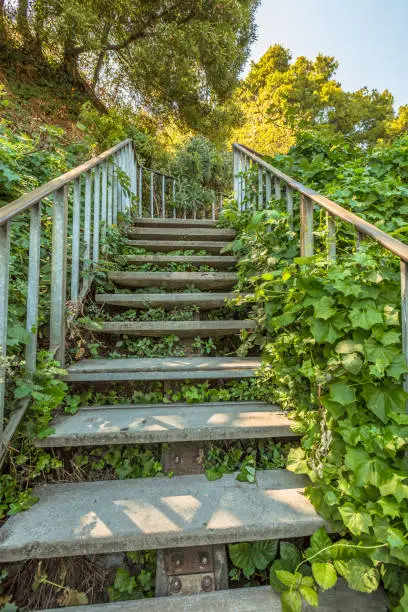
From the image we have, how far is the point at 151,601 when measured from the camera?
89cm

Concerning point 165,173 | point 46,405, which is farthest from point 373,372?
point 165,173

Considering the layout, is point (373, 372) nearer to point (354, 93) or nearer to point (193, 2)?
point (193, 2)

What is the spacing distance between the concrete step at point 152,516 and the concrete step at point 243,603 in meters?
0.13

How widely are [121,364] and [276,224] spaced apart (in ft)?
4.10

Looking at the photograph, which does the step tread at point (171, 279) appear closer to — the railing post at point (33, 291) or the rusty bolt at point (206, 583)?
the railing post at point (33, 291)

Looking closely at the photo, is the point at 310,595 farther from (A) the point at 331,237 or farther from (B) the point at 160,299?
(B) the point at 160,299

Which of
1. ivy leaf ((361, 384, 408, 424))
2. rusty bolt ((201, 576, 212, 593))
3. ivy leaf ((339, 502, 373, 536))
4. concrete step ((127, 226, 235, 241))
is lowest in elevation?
rusty bolt ((201, 576, 212, 593))

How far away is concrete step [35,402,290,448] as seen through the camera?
124cm

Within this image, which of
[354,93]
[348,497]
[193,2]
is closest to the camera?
[348,497]

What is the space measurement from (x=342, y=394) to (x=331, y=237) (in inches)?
26.4

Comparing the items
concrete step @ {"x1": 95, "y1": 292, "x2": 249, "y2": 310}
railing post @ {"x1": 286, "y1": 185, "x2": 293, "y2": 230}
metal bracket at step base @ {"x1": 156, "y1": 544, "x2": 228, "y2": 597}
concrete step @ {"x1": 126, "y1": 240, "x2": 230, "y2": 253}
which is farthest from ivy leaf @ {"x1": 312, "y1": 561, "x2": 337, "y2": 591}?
concrete step @ {"x1": 126, "y1": 240, "x2": 230, "y2": 253}

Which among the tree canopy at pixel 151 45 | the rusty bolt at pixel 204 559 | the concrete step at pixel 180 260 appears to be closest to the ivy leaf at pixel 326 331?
the rusty bolt at pixel 204 559

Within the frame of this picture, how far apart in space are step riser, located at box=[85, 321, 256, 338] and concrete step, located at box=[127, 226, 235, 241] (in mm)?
1315

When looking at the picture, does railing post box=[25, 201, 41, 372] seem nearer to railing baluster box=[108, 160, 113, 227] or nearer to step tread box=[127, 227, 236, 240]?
railing baluster box=[108, 160, 113, 227]
